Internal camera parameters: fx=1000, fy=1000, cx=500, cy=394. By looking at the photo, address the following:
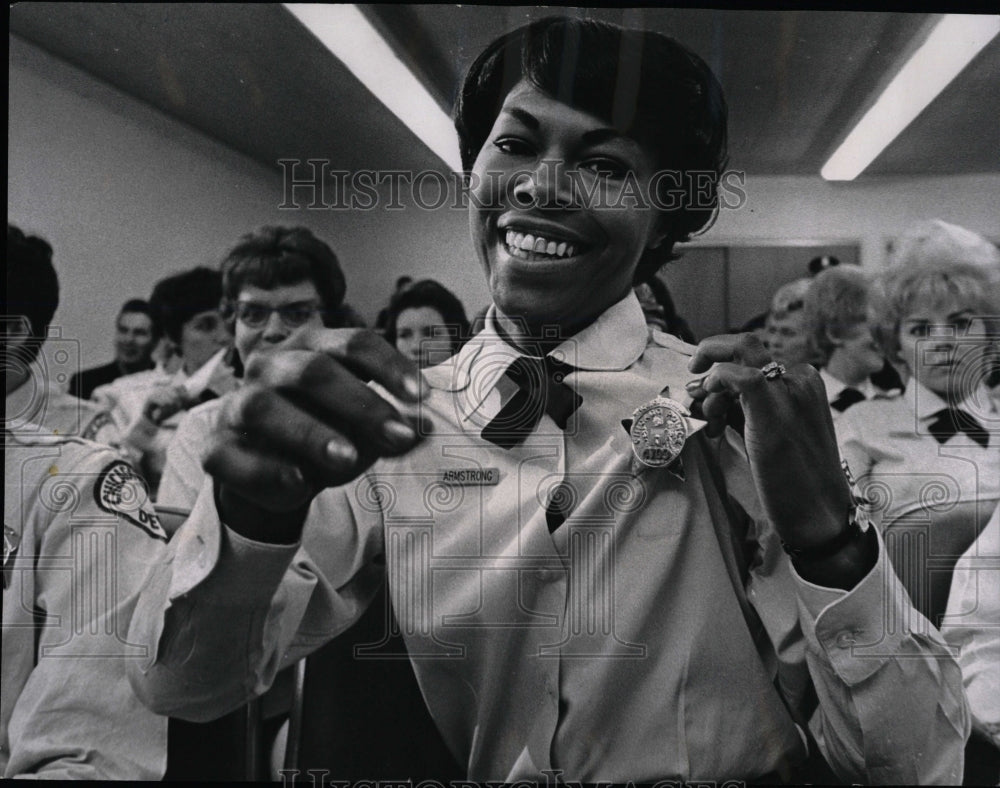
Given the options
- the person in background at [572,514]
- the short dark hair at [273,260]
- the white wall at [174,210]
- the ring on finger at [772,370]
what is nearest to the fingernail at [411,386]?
the person in background at [572,514]

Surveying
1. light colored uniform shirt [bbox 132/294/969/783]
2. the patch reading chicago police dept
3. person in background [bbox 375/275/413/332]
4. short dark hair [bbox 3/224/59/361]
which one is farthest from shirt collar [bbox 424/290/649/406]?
short dark hair [bbox 3/224/59/361]

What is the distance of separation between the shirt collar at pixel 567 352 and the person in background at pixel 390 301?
11 cm

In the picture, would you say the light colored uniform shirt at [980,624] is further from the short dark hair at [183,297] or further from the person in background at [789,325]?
A: the short dark hair at [183,297]

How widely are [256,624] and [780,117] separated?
1.30m

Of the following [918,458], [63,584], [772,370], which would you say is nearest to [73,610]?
[63,584]

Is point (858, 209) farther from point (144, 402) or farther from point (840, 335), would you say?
point (144, 402)

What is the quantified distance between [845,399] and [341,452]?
905mm

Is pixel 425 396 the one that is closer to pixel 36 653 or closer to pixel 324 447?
pixel 324 447

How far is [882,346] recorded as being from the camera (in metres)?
1.82

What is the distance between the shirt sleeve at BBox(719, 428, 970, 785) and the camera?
1.77 meters

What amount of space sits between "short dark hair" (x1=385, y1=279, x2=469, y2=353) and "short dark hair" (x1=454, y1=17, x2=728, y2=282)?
23 cm

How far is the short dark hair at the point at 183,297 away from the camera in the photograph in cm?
179

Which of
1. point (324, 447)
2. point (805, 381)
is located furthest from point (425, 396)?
point (805, 381)

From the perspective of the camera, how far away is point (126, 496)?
71.5 inches
